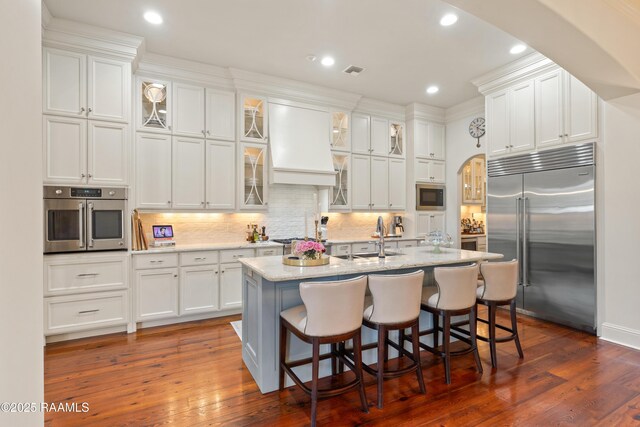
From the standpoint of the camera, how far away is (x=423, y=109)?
5879mm

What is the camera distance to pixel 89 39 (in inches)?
137

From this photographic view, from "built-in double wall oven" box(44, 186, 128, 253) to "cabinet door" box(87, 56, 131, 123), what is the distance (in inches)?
32.8

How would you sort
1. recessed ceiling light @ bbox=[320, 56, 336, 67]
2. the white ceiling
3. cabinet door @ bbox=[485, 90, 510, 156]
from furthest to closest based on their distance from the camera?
cabinet door @ bbox=[485, 90, 510, 156], recessed ceiling light @ bbox=[320, 56, 336, 67], the white ceiling

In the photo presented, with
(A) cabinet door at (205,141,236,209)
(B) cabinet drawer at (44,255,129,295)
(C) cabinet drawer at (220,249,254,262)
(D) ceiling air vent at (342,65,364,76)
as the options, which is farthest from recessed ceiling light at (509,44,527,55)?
(B) cabinet drawer at (44,255,129,295)

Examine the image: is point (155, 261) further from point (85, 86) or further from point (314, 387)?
point (314, 387)

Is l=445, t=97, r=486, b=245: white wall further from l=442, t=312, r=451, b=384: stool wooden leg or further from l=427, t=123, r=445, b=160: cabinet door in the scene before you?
l=442, t=312, r=451, b=384: stool wooden leg

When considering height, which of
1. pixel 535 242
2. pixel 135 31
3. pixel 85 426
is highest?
pixel 135 31

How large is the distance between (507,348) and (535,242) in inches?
60.7

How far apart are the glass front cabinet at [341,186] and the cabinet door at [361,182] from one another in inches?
3.9

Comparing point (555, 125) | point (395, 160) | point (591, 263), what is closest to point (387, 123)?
point (395, 160)

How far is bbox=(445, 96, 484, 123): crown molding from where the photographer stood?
5.50m

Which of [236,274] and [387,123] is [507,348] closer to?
[236,274]

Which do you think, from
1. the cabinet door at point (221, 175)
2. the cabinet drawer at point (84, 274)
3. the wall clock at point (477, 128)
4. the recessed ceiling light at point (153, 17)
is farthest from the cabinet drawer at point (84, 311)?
the wall clock at point (477, 128)

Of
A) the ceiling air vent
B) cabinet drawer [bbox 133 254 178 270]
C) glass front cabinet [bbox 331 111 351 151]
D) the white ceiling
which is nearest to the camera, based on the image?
the white ceiling
